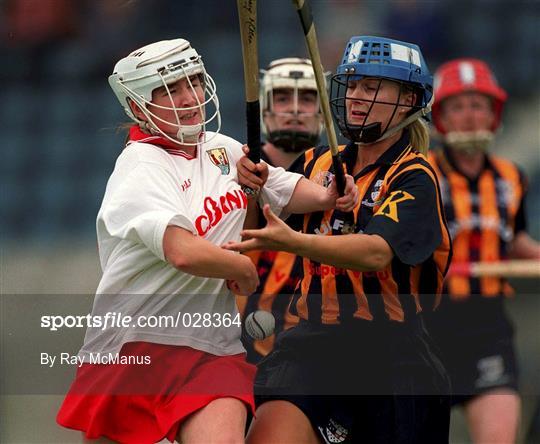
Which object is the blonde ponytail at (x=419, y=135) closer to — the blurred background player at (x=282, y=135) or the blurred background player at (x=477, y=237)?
the blurred background player at (x=282, y=135)

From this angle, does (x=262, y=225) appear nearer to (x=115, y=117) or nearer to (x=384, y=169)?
(x=384, y=169)

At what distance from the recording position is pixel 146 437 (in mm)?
3348

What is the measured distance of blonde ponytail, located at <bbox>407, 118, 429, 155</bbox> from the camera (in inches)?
145

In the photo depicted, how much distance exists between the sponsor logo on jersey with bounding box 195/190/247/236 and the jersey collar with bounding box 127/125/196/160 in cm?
16

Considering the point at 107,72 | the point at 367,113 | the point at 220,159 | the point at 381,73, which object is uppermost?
the point at 107,72

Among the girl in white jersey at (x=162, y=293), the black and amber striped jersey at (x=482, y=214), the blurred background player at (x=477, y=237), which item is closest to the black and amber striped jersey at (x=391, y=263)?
the girl in white jersey at (x=162, y=293)

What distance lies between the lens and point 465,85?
603 cm

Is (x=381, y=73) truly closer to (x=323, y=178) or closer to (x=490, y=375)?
(x=323, y=178)

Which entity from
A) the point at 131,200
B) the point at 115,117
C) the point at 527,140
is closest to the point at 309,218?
the point at 131,200

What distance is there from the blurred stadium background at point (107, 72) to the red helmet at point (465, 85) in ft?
4.02

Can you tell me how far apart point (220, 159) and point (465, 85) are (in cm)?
276

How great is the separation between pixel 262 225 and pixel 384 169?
15.9 inches

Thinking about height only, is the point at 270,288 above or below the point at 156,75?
below

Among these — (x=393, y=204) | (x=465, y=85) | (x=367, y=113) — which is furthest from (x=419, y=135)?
(x=465, y=85)
